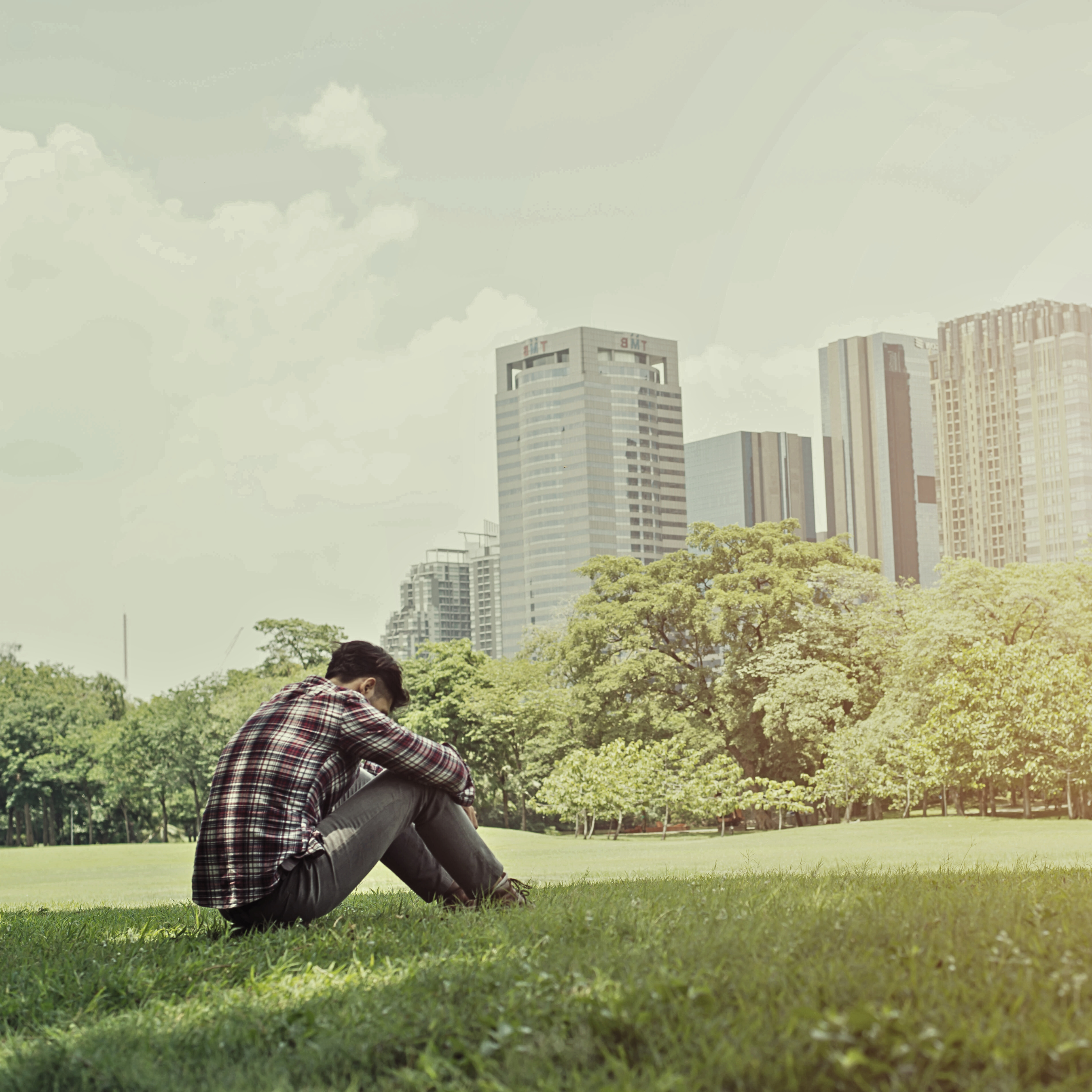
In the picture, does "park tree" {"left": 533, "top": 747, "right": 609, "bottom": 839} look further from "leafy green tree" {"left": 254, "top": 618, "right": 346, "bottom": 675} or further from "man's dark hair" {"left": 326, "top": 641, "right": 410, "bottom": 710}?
"man's dark hair" {"left": 326, "top": 641, "right": 410, "bottom": 710}

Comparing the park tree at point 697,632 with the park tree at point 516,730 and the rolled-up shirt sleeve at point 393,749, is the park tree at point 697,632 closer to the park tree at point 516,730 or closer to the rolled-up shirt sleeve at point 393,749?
the park tree at point 516,730

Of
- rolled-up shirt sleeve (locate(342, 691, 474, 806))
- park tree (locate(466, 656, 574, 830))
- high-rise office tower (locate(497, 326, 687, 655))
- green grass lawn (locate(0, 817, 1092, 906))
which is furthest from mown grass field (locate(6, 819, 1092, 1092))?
high-rise office tower (locate(497, 326, 687, 655))

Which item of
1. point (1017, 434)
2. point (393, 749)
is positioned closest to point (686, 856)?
point (393, 749)

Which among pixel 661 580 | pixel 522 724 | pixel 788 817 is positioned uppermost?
pixel 661 580

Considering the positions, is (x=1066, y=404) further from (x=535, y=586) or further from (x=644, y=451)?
(x=535, y=586)

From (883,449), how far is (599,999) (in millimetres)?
182841

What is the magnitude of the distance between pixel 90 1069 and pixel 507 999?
1045 millimetres

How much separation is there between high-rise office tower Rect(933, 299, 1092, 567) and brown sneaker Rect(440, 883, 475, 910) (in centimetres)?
15559

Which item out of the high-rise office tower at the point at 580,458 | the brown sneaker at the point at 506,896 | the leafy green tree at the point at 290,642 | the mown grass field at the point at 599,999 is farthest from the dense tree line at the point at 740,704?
the high-rise office tower at the point at 580,458

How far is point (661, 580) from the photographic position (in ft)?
122

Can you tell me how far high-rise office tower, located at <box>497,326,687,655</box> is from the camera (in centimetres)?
16375

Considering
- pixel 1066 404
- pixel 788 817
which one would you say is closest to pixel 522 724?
pixel 788 817

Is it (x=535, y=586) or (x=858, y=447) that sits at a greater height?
(x=858, y=447)

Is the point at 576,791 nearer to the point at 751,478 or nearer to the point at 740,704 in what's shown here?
the point at 740,704
